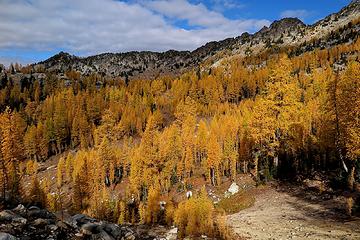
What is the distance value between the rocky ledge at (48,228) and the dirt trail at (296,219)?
353 inches

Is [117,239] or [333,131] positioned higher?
[333,131]

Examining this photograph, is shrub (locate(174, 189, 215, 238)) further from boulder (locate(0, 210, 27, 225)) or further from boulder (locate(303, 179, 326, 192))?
boulder (locate(303, 179, 326, 192))

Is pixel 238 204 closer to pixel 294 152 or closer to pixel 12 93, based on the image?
pixel 294 152

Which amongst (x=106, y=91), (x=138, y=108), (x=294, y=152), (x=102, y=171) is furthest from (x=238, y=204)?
(x=106, y=91)

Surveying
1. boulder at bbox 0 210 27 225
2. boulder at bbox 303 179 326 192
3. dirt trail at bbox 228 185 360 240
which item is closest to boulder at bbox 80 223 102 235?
boulder at bbox 0 210 27 225

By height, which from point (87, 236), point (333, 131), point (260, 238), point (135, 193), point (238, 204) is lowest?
point (135, 193)

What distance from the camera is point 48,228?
15.8 m

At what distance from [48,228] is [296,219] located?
16540mm

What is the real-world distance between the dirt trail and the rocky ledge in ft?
29.5

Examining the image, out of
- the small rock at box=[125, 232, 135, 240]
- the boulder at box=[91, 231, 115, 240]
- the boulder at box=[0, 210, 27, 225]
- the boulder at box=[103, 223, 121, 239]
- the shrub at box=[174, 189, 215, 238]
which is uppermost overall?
the boulder at box=[0, 210, 27, 225]

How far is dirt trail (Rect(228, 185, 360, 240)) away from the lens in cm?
1940

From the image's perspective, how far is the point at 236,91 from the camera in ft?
547

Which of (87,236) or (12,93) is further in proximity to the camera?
(12,93)

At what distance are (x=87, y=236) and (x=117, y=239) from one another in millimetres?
2061
